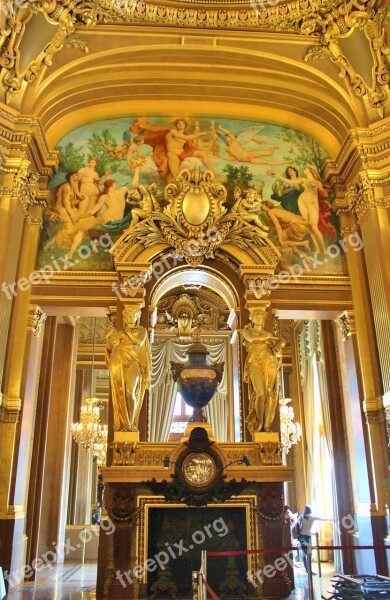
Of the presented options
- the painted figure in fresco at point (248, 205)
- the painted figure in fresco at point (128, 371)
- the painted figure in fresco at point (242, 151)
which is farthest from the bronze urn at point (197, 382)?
the painted figure in fresco at point (242, 151)

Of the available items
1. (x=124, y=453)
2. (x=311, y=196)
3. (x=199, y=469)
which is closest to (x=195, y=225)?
(x=311, y=196)

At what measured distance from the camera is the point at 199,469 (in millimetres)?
7457

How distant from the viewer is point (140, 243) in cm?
942

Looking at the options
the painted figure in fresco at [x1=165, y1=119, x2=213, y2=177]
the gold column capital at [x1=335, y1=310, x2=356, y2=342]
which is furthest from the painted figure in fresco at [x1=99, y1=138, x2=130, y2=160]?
the gold column capital at [x1=335, y1=310, x2=356, y2=342]

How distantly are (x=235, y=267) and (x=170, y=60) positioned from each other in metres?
4.11

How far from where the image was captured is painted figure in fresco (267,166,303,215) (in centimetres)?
1040

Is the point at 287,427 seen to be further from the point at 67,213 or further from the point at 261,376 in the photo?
the point at 67,213

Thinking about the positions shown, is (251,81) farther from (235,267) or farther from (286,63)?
(235,267)

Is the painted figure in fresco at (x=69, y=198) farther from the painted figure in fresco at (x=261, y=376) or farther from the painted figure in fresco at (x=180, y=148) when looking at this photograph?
the painted figure in fresco at (x=261, y=376)

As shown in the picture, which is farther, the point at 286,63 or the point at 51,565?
the point at 51,565

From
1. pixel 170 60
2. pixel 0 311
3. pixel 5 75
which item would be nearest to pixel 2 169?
pixel 5 75

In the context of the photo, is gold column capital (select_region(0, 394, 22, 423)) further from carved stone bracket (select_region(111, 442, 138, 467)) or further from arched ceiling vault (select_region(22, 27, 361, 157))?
arched ceiling vault (select_region(22, 27, 361, 157))

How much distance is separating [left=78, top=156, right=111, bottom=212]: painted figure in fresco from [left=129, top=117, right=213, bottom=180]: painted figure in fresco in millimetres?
1045

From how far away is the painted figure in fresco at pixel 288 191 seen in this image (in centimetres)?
1040
